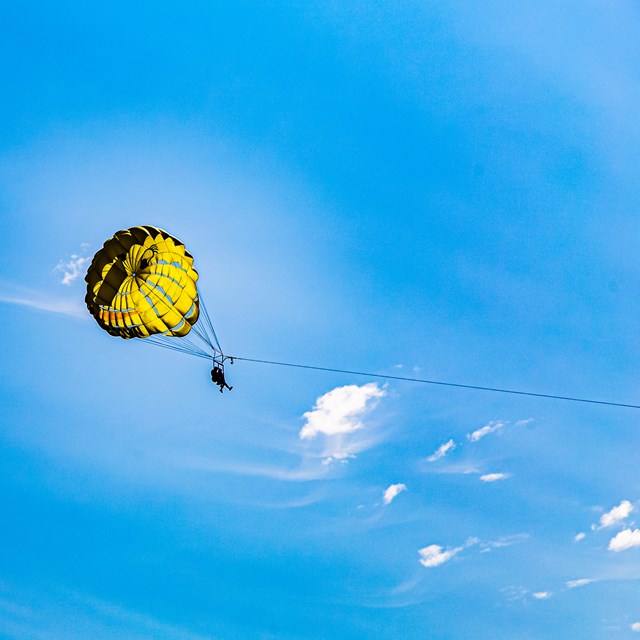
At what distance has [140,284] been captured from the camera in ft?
91.6

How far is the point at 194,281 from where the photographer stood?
28.8 metres

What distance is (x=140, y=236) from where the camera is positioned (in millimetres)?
27141

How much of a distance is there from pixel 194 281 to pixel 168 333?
261 centimetres

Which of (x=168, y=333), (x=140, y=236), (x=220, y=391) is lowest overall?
(x=220, y=391)

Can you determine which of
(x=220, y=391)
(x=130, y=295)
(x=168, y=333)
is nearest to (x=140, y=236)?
(x=130, y=295)

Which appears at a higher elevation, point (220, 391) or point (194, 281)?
point (194, 281)

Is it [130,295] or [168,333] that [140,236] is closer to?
[130,295]

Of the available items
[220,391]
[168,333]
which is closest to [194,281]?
[168,333]

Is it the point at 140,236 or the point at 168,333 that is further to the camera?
the point at 168,333

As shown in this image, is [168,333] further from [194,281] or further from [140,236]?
[140,236]

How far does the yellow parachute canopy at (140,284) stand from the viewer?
2764 centimetres

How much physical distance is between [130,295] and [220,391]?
5.66m

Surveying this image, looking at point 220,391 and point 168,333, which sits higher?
point 168,333

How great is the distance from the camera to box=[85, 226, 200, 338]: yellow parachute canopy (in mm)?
27641
